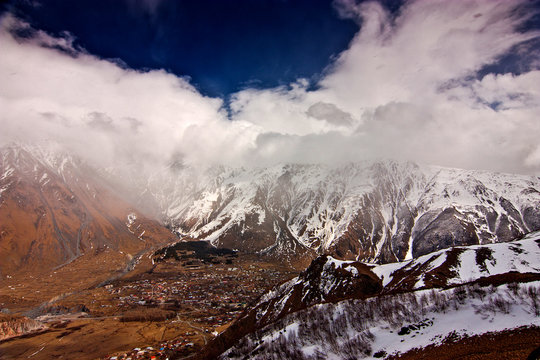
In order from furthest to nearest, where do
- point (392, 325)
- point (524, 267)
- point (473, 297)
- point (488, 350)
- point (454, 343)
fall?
point (524, 267), point (392, 325), point (473, 297), point (454, 343), point (488, 350)

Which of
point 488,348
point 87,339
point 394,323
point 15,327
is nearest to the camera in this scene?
point 488,348

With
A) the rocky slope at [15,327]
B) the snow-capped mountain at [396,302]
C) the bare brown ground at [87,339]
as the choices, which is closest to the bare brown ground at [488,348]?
the snow-capped mountain at [396,302]

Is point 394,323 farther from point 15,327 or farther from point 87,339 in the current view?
point 15,327

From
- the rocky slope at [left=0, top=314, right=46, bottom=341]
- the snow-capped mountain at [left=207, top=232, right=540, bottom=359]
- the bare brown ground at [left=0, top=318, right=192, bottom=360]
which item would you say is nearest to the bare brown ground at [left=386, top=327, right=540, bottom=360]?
the snow-capped mountain at [left=207, top=232, right=540, bottom=359]

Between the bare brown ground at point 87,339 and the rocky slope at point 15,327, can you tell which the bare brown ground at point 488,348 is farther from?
the rocky slope at point 15,327

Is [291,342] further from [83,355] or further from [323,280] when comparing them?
[83,355]

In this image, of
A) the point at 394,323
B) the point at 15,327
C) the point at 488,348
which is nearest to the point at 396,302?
the point at 394,323

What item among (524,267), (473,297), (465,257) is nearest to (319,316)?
(473,297)
